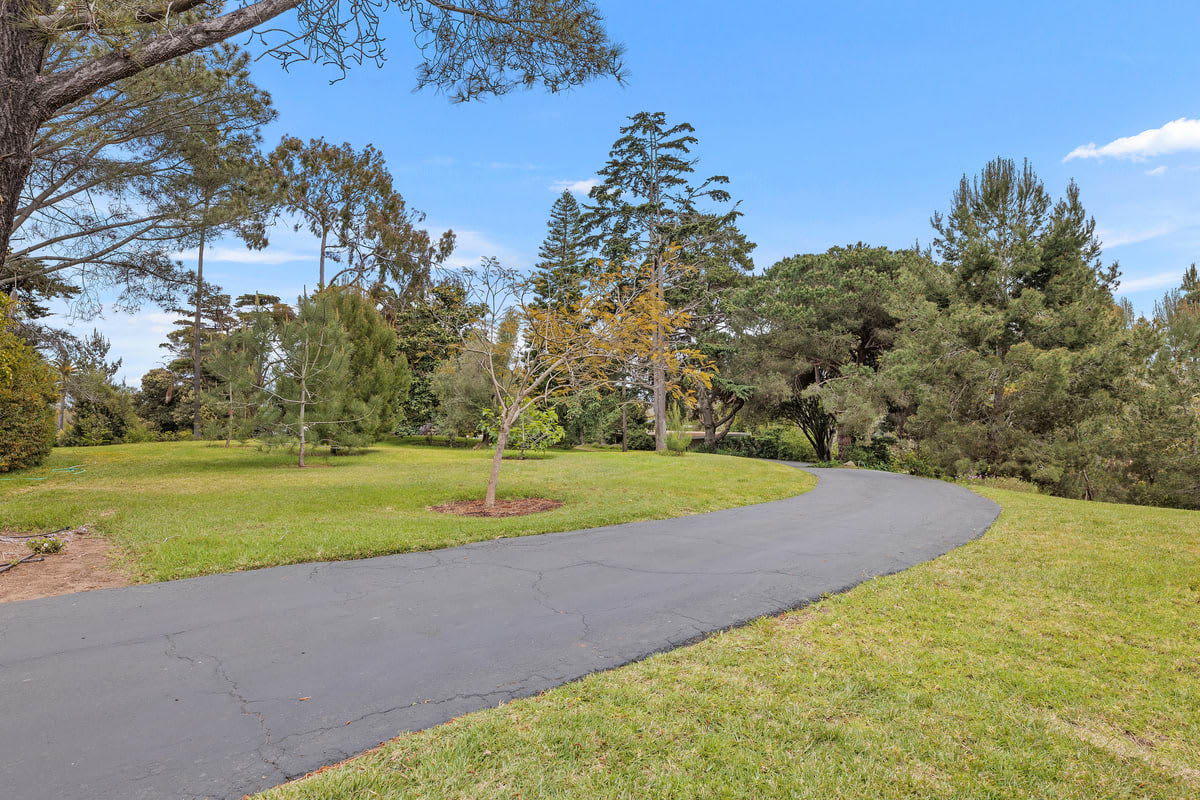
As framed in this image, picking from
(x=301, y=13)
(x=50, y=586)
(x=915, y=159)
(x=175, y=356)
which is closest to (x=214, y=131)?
(x=301, y=13)

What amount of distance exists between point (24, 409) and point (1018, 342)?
29847 mm

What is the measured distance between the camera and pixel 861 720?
106 inches

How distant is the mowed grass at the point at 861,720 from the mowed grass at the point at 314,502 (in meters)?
4.11

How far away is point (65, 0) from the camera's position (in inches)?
238

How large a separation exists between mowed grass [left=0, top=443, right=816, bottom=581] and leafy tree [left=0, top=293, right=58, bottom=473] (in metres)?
0.57

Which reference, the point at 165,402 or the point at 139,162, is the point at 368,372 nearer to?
the point at 139,162

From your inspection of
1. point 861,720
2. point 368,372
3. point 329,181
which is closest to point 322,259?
point 329,181

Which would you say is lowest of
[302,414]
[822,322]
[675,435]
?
[675,435]

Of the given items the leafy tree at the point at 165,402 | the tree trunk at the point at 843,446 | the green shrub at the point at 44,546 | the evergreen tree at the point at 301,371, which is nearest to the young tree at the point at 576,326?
the green shrub at the point at 44,546

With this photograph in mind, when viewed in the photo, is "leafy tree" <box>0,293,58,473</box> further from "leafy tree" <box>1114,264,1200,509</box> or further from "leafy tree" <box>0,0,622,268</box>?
"leafy tree" <box>1114,264,1200,509</box>

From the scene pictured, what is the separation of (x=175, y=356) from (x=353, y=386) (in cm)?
2645

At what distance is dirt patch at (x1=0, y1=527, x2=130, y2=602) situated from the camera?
4.77m

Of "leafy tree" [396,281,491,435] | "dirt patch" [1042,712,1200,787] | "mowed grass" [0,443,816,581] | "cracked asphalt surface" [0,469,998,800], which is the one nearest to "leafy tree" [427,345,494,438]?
"leafy tree" [396,281,491,435]

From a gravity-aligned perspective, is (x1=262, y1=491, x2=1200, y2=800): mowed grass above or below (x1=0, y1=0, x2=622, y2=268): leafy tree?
below
